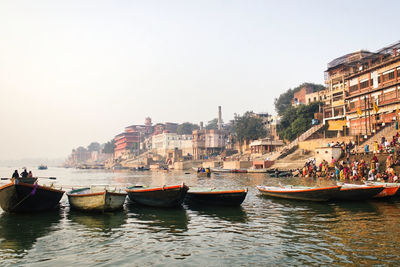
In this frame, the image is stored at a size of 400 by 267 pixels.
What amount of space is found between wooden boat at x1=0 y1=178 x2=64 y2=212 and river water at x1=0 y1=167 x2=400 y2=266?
63 cm

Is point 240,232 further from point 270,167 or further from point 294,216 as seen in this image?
point 270,167

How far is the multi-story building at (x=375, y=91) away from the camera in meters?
39.5

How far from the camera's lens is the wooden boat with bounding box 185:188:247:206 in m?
17.5

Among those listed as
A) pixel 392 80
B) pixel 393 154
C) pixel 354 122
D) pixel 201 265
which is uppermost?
pixel 392 80

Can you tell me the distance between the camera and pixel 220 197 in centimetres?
1786

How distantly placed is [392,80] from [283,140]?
104 feet

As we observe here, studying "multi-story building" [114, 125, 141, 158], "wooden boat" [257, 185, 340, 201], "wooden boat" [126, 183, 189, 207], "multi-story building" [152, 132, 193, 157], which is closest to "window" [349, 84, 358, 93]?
"wooden boat" [257, 185, 340, 201]

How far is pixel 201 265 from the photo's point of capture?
8750 millimetres

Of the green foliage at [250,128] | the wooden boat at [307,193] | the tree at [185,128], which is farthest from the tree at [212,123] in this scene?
the wooden boat at [307,193]

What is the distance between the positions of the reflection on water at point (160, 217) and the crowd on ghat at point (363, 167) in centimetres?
1663

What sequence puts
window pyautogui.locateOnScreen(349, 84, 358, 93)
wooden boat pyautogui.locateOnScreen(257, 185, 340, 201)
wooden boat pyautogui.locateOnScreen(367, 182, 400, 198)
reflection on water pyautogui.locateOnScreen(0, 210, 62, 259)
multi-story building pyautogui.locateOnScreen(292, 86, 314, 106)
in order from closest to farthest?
reflection on water pyautogui.locateOnScreen(0, 210, 62, 259)
wooden boat pyautogui.locateOnScreen(257, 185, 340, 201)
wooden boat pyautogui.locateOnScreen(367, 182, 400, 198)
window pyautogui.locateOnScreen(349, 84, 358, 93)
multi-story building pyautogui.locateOnScreen(292, 86, 314, 106)

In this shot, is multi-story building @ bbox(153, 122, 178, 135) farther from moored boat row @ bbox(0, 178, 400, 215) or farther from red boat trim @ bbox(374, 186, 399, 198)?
red boat trim @ bbox(374, 186, 399, 198)

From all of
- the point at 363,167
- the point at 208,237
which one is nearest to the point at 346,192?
the point at 208,237

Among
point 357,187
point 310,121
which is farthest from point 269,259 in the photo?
point 310,121
